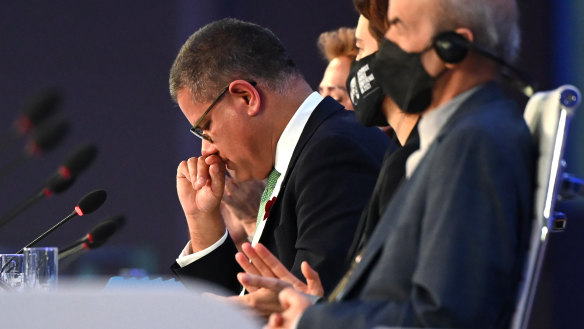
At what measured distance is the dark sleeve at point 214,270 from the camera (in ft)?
9.12

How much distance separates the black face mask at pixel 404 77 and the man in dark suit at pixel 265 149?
2.09 feet

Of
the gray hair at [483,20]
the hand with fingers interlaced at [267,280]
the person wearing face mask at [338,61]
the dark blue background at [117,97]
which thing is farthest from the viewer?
the dark blue background at [117,97]

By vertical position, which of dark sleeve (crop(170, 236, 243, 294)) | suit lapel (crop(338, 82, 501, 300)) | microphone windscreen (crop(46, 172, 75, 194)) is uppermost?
microphone windscreen (crop(46, 172, 75, 194))

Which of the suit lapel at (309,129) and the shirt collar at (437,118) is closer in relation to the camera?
the shirt collar at (437,118)

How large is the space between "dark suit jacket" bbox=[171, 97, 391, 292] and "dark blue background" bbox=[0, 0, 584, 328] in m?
3.15

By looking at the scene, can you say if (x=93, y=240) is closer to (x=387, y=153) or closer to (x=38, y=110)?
(x=38, y=110)

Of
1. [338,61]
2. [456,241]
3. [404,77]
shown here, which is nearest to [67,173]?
[404,77]

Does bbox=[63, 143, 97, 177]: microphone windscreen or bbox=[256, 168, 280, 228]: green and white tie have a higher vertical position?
bbox=[63, 143, 97, 177]: microphone windscreen

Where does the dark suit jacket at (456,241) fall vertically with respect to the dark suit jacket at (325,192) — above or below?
above

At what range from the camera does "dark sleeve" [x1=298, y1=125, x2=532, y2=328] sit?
1.33 m

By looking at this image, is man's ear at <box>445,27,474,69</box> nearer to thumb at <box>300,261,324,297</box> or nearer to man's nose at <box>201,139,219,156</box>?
thumb at <box>300,261,324,297</box>

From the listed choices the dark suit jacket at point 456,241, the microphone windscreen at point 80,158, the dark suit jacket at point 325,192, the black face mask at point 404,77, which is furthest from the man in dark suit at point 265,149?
the dark suit jacket at point 456,241

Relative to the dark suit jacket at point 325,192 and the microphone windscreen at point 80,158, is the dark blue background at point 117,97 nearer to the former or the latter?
the dark suit jacket at point 325,192

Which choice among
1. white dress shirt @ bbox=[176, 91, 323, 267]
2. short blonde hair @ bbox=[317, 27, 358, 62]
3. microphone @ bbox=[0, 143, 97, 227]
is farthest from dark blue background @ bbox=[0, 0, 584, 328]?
microphone @ bbox=[0, 143, 97, 227]
